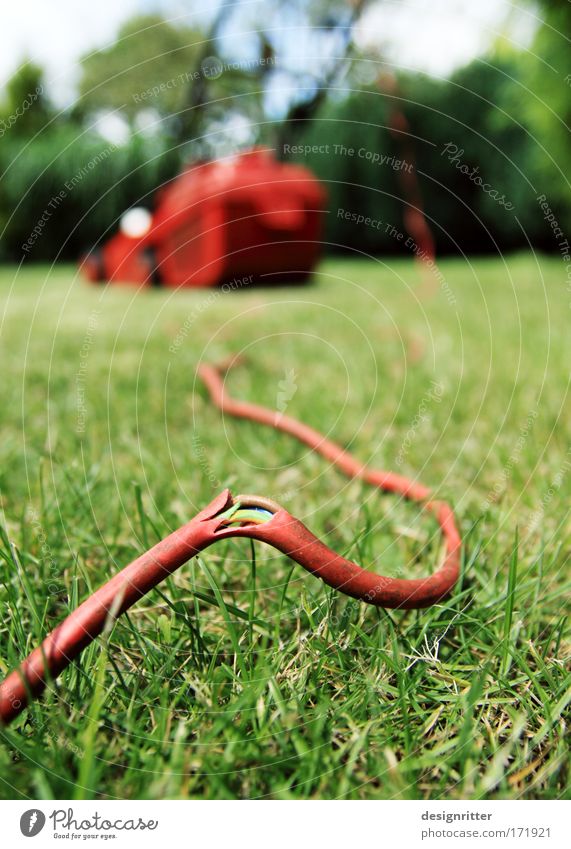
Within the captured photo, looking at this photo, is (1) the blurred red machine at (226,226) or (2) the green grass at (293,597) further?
(1) the blurred red machine at (226,226)

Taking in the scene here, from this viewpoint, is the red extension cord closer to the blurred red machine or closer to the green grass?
the green grass

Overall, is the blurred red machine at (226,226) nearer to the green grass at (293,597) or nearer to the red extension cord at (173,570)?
the green grass at (293,597)

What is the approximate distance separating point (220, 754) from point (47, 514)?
421 millimetres

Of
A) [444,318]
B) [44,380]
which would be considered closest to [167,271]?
[444,318]

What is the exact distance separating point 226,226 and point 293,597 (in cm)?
233

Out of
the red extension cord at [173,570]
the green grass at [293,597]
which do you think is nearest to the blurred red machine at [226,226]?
the green grass at [293,597]

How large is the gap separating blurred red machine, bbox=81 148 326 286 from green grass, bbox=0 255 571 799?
1338 mm

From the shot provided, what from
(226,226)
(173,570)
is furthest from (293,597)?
(226,226)

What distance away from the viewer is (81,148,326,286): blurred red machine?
2.85 meters

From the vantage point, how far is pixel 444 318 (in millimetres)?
2508

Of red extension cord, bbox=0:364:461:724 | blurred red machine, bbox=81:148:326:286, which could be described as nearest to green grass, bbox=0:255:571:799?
red extension cord, bbox=0:364:461:724

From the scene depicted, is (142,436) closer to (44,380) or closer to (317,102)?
(44,380)

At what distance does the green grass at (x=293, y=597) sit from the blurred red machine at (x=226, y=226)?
134cm

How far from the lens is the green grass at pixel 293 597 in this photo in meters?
0.53
